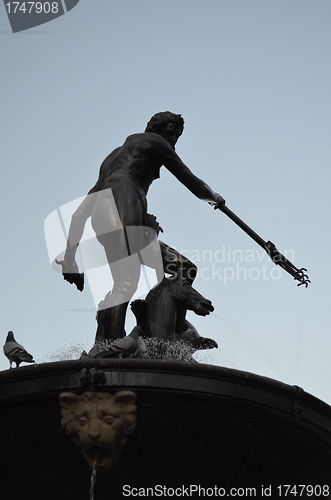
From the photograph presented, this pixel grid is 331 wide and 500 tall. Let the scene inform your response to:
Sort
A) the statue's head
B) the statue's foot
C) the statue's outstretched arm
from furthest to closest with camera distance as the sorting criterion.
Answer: the statue's head < the statue's outstretched arm < the statue's foot

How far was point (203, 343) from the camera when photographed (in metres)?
8.65

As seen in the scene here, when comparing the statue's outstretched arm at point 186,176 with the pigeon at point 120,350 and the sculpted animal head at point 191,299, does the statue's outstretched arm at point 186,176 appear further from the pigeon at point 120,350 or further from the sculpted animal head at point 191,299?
the pigeon at point 120,350

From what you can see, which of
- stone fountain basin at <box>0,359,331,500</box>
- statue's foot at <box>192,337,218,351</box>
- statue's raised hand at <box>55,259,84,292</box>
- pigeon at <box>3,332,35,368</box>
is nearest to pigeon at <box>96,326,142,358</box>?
stone fountain basin at <box>0,359,331,500</box>

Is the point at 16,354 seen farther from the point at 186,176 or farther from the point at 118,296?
the point at 186,176

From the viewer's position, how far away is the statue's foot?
859 centimetres

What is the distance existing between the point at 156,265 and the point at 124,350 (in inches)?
76.9

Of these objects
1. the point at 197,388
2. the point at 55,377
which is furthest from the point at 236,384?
the point at 55,377

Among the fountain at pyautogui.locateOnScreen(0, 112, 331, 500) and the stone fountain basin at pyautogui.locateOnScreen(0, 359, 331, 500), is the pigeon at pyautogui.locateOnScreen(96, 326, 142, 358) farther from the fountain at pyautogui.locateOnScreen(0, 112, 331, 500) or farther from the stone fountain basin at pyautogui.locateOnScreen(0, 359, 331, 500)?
the stone fountain basin at pyautogui.locateOnScreen(0, 359, 331, 500)

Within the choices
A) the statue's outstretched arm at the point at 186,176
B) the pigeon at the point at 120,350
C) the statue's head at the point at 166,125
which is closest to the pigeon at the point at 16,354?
the pigeon at the point at 120,350

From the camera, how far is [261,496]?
7.43 meters

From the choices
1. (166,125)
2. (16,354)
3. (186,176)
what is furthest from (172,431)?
(166,125)

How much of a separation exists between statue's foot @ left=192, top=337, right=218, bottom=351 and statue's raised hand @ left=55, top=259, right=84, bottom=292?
142 centimetres

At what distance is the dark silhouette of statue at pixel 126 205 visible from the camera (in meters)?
8.29

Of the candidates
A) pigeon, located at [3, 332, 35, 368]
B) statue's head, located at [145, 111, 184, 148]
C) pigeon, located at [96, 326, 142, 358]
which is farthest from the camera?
statue's head, located at [145, 111, 184, 148]
